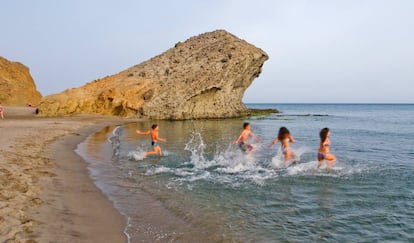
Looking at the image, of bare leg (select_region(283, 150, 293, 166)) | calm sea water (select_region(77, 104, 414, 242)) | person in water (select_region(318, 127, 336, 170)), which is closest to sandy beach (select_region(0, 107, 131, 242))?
calm sea water (select_region(77, 104, 414, 242))

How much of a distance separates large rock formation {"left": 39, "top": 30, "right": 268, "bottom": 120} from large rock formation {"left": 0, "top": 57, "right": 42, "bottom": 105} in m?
24.6

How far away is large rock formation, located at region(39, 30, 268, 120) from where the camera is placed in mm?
45781

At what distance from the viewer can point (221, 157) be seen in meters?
14.8

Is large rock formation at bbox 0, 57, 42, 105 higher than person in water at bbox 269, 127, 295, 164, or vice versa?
large rock formation at bbox 0, 57, 42, 105

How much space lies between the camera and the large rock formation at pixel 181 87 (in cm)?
4578

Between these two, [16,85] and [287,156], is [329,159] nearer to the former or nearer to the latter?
[287,156]

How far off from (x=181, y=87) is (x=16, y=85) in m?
41.1

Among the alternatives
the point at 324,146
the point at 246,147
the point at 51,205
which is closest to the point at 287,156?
the point at 324,146

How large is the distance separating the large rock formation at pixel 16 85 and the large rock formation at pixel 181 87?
24.6 meters

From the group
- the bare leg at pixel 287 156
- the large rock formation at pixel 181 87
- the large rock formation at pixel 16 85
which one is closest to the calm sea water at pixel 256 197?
the bare leg at pixel 287 156

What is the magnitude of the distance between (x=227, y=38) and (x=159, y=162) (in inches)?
1655

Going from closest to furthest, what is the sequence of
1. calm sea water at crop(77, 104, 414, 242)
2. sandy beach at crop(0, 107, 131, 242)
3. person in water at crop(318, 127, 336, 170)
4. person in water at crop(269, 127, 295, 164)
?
sandy beach at crop(0, 107, 131, 242)
calm sea water at crop(77, 104, 414, 242)
person in water at crop(318, 127, 336, 170)
person in water at crop(269, 127, 295, 164)

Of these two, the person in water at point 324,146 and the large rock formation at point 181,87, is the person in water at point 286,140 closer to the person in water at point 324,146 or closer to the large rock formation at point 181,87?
the person in water at point 324,146

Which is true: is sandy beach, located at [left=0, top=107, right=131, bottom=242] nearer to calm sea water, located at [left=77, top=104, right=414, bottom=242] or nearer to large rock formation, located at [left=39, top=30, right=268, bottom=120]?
calm sea water, located at [left=77, top=104, right=414, bottom=242]
